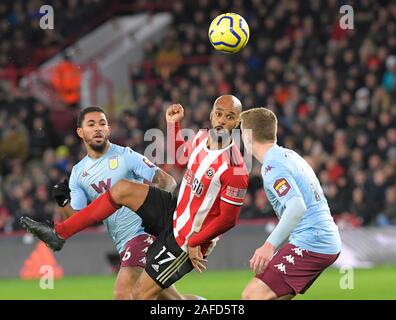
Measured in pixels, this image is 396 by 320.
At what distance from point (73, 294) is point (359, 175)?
575cm

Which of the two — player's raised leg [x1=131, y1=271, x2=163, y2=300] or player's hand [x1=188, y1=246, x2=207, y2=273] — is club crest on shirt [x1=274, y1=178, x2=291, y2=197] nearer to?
player's hand [x1=188, y1=246, x2=207, y2=273]

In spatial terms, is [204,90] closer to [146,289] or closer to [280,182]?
[146,289]

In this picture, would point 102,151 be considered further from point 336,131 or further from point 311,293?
point 336,131

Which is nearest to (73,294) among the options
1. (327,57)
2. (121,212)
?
(121,212)

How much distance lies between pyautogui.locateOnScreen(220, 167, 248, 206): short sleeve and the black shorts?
1.92 ft

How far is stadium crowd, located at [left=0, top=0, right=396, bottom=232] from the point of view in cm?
1625

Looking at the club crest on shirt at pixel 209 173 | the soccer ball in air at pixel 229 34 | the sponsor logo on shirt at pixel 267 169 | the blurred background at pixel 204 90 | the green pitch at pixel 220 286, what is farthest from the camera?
the blurred background at pixel 204 90

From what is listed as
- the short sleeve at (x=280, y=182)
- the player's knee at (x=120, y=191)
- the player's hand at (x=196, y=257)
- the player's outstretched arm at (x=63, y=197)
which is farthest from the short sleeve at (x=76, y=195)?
the short sleeve at (x=280, y=182)

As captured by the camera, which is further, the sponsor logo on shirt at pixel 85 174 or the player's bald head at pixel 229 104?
the sponsor logo on shirt at pixel 85 174

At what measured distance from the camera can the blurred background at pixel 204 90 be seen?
15.8 metres

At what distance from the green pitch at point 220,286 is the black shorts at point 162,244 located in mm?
3477

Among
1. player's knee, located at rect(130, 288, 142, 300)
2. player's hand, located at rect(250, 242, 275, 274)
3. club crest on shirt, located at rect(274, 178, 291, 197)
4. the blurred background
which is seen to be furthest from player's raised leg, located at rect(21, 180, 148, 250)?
the blurred background

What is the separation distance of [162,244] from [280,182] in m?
1.42

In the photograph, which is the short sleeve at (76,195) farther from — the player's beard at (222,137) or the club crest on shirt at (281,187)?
the club crest on shirt at (281,187)
